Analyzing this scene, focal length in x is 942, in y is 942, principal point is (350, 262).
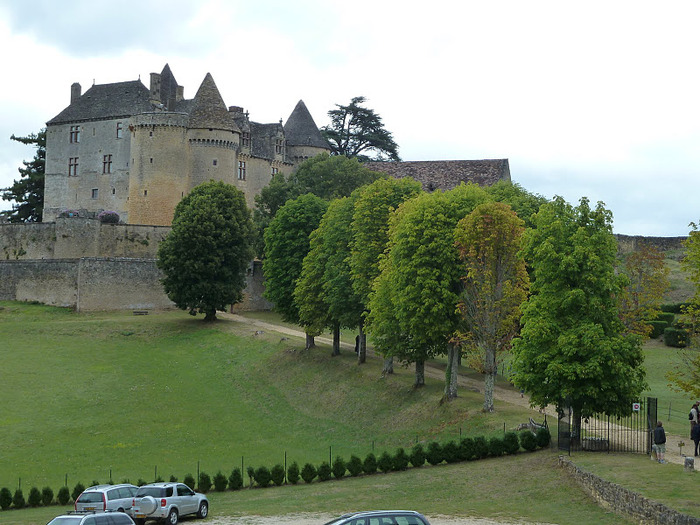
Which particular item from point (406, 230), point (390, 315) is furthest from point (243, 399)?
point (406, 230)

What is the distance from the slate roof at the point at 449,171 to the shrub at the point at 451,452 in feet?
164

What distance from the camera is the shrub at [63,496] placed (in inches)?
1341

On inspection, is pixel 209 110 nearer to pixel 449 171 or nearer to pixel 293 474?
pixel 449 171

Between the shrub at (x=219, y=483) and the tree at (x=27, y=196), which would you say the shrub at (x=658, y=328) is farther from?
the tree at (x=27, y=196)

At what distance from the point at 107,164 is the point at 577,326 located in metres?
71.1

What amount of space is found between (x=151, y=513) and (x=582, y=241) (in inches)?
675

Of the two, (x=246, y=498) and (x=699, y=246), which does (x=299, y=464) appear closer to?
(x=246, y=498)

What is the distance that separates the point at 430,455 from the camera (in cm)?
3412

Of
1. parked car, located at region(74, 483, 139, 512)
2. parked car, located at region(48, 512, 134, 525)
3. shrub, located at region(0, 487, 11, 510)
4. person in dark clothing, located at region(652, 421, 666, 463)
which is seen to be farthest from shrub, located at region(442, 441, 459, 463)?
shrub, located at region(0, 487, 11, 510)

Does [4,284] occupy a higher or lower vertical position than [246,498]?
higher

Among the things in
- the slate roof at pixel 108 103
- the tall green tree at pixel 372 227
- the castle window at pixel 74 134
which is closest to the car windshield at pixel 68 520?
the tall green tree at pixel 372 227

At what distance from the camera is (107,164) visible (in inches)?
3735

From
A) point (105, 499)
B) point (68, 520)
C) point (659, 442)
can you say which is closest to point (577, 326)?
point (659, 442)

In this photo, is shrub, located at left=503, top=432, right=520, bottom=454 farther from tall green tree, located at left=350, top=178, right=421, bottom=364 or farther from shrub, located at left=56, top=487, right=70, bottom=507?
tall green tree, located at left=350, top=178, right=421, bottom=364
